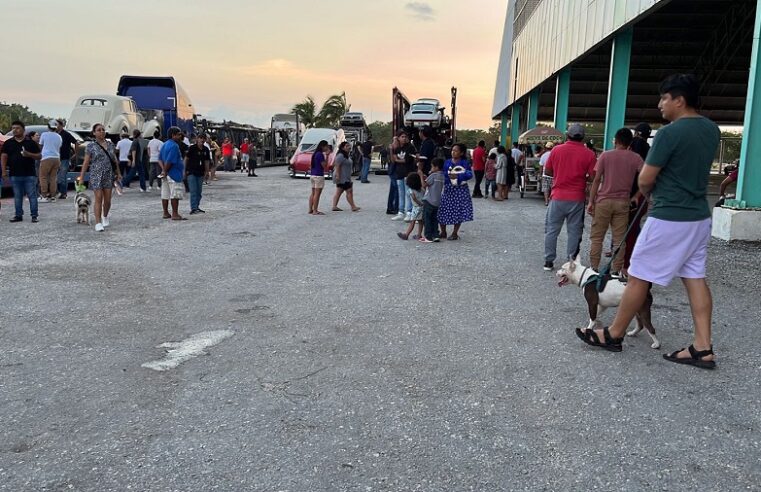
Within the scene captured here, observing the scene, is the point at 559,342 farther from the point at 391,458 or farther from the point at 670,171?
the point at 391,458

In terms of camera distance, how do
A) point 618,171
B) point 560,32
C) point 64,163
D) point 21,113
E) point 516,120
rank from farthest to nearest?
point 21,113
point 516,120
point 560,32
point 64,163
point 618,171

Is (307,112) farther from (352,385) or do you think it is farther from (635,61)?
(352,385)

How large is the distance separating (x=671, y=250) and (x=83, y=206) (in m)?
9.72

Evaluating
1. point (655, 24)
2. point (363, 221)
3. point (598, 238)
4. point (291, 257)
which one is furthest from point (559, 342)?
point (655, 24)

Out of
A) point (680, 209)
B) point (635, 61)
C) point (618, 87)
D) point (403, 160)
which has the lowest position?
point (680, 209)

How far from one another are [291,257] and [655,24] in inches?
813

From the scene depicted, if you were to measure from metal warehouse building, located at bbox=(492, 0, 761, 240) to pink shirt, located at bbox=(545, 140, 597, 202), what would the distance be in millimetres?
4256

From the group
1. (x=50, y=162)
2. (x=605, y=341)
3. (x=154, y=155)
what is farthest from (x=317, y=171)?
(x=605, y=341)

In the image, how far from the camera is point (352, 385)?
394 centimetres

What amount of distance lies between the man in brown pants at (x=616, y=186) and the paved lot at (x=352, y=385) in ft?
2.98

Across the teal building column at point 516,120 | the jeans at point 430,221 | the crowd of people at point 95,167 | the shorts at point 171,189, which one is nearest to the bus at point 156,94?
the crowd of people at point 95,167

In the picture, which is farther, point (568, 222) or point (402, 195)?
point (402, 195)

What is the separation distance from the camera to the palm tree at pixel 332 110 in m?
54.2

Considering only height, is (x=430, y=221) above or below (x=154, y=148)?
below
